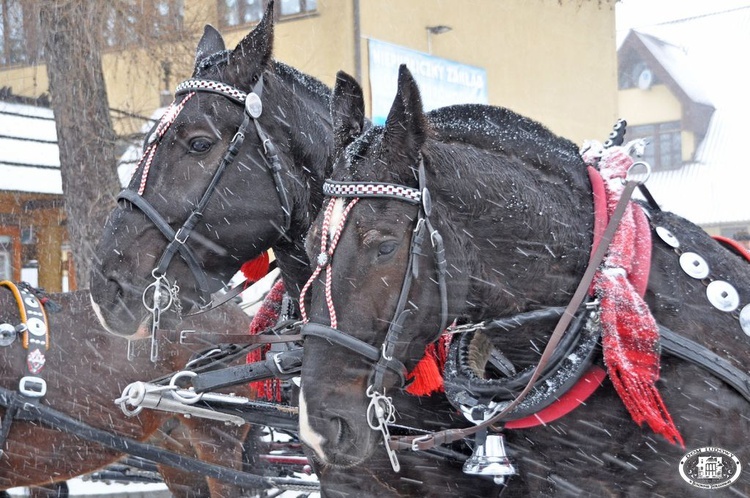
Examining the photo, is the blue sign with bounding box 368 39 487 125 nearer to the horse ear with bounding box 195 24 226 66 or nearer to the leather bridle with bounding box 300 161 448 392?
the horse ear with bounding box 195 24 226 66

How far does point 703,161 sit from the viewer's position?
25641 mm

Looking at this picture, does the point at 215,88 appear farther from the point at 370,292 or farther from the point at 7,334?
the point at 7,334

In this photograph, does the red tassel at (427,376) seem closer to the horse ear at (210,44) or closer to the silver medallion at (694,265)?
the silver medallion at (694,265)

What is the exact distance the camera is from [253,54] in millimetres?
3670

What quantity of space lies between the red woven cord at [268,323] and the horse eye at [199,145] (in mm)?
850

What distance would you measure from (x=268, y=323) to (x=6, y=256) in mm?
8284

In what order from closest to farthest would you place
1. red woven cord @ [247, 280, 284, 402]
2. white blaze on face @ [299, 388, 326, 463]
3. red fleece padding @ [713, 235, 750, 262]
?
white blaze on face @ [299, 388, 326, 463]
red fleece padding @ [713, 235, 750, 262]
red woven cord @ [247, 280, 284, 402]

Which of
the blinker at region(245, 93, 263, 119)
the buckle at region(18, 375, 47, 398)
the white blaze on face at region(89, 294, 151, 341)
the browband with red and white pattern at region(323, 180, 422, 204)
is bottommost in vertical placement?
the buckle at region(18, 375, 47, 398)

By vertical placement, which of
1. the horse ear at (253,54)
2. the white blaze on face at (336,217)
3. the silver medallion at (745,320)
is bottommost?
the silver medallion at (745,320)

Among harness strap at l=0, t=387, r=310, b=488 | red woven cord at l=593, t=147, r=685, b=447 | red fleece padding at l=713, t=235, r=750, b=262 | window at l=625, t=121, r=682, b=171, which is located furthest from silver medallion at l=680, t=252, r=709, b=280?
window at l=625, t=121, r=682, b=171

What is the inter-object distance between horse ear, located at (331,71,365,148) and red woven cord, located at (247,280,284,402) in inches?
52.9

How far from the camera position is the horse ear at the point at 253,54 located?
365 cm

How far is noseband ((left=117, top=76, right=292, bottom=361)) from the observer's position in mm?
3441

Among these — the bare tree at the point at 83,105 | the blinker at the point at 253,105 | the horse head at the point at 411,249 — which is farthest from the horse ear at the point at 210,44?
the bare tree at the point at 83,105
